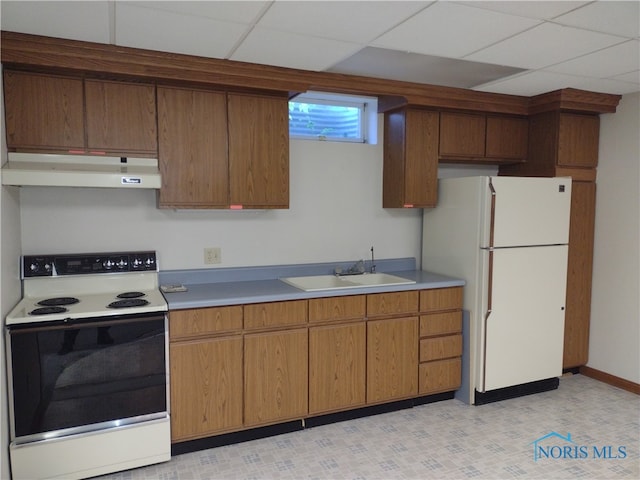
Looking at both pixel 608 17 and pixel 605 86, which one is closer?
pixel 608 17

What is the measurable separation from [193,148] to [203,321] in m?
1.05

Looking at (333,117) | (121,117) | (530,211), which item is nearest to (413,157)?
(333,117)

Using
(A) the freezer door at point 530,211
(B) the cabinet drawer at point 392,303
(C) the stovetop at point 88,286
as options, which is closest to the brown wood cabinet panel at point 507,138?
(A) the freezer door at point 530,211

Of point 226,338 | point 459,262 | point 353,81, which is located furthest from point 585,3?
point 226,338

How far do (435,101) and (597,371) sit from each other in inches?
104

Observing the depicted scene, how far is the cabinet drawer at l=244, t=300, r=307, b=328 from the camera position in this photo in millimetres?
2773

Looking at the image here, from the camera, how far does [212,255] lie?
3203 mm

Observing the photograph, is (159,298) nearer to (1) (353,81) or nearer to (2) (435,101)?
(1) (353,81)

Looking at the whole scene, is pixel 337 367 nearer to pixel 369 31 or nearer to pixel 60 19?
pixel 369 31

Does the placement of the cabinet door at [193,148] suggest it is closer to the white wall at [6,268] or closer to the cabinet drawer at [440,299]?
the white wall at [6,268]

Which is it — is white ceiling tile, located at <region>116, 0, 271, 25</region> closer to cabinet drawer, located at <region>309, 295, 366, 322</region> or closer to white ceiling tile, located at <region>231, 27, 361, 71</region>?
white ceiling tile, located at <region>231, 27, 361, 71</region>

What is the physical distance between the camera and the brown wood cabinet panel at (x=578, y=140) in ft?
12.0

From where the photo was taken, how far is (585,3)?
6.44 feet

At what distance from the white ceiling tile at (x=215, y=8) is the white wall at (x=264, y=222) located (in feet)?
4.22
